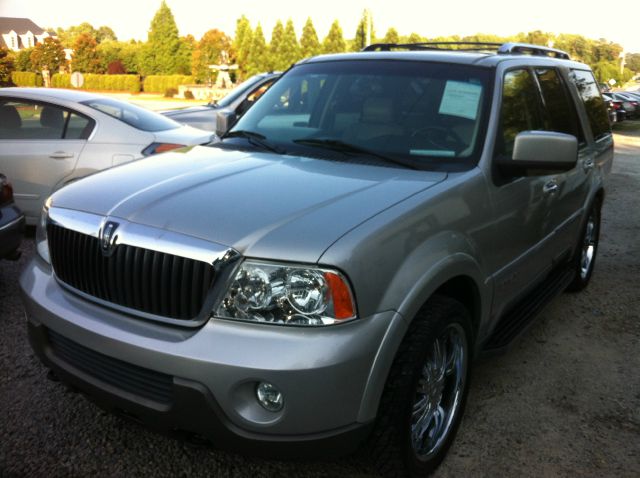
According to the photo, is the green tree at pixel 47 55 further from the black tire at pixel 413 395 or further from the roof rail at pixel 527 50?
the black tire at pixel 413 395

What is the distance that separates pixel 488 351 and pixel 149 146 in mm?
4462

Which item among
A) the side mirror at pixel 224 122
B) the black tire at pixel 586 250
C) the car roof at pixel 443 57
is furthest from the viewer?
the black tire at pixel 586 250

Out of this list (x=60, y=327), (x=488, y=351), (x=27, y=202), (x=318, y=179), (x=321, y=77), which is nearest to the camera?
(x=60, y=327)

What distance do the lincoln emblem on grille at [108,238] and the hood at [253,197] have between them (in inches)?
2.2

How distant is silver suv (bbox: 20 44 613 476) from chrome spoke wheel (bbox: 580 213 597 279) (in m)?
1.79

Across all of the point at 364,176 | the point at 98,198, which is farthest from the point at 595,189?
the point at 98,198

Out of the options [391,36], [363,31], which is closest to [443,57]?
[363,31]

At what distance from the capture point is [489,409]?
135 inches

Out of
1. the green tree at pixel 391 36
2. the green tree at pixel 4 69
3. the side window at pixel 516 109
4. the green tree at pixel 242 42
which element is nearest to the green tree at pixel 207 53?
the green tree at pixel 242 42

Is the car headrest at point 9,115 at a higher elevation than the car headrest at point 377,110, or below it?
below

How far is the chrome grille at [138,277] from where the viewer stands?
2.29 m

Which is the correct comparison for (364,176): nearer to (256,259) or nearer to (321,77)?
(256,259)

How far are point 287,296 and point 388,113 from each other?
61.5 inches

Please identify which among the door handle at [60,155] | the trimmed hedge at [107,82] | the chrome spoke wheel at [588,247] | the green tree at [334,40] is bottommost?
the trimmed hedge at [107,82]
